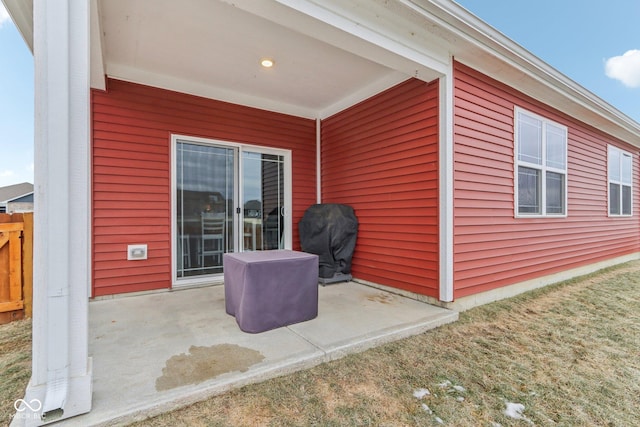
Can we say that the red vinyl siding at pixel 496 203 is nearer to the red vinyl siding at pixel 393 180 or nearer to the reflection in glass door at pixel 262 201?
the red vinyl siding at pixel 393 180

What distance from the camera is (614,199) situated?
6246 mm

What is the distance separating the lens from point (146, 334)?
2.38 metres

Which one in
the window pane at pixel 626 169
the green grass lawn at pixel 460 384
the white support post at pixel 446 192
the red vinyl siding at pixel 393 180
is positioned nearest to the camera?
the green grass lawn at pixel 460 384

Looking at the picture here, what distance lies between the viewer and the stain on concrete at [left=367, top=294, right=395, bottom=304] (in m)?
3.36

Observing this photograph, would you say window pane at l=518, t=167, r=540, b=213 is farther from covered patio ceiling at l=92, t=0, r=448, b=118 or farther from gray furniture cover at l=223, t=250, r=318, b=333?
gray furniture cover at l=223, t=250, r=318, b=333


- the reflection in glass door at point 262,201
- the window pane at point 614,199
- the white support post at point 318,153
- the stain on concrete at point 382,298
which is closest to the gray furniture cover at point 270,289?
the stain on concrete at point 382,298

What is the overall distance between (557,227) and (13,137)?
1021cm

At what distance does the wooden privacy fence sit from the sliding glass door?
135cm

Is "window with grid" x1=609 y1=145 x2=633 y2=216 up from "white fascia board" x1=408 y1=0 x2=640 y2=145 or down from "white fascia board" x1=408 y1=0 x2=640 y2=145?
down

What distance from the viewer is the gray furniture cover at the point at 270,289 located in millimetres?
2410

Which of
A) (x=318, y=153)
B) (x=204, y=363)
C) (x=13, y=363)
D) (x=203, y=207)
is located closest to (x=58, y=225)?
(x=204, y=363)

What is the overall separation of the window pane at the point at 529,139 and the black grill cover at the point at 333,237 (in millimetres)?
2528

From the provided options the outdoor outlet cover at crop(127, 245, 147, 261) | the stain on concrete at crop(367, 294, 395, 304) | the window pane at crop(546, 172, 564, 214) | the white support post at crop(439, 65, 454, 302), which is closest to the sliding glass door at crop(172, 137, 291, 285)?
the outdoor outlet cover at crop(127, 245, 147, 261)

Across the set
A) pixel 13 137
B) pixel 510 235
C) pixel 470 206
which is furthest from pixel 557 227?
pixel 13 137
